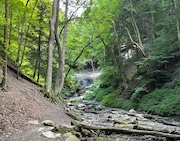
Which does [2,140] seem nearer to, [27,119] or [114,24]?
[27,119]

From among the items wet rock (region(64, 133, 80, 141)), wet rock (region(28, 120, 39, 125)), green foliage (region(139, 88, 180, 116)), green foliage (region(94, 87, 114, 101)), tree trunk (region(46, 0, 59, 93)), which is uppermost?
tree trunk (region(46, 0, 59, 93))

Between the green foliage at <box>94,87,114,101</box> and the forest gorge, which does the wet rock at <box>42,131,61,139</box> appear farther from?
the green foliage at <box>94,87,114,101</box>

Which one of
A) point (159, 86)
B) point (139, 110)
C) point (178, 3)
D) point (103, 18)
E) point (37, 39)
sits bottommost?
point (139, 110)

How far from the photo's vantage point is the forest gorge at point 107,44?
497 inches

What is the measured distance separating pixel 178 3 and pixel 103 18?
19.5ft

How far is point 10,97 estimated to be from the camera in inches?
342

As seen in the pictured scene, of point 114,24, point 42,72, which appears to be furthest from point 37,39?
point 114,24

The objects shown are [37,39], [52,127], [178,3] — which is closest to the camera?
[52,127]

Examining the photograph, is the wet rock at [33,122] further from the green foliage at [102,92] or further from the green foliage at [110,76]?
the green foliage at [102,92]

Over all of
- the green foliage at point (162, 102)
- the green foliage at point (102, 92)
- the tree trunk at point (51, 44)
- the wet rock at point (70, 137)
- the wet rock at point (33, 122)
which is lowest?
the green foliage at point (102, 92)

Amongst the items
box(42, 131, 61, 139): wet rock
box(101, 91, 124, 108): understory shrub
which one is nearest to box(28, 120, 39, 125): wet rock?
box(42, 131, 61, 139): wet rock

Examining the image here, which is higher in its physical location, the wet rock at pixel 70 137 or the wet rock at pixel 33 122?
the wet rock at pixel 33 122

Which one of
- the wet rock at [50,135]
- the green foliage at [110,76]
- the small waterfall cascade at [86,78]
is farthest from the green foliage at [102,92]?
the wet rock at [50,135]

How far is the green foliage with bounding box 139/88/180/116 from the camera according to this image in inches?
508
